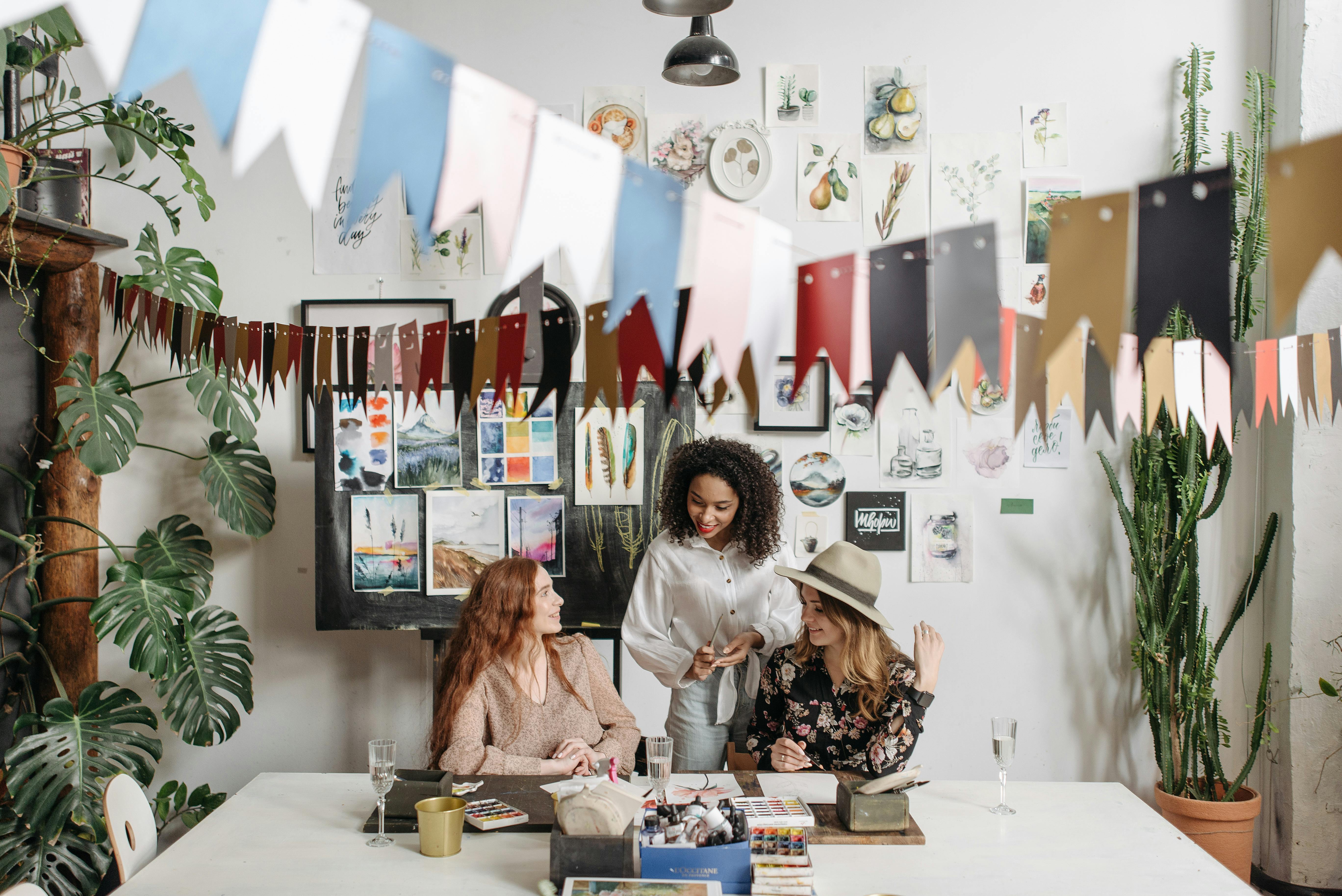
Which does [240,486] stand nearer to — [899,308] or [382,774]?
[382,774]

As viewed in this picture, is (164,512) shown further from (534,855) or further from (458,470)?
(534,855)

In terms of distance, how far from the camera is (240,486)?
2.84 meters

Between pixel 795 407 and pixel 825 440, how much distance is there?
145 millimetres

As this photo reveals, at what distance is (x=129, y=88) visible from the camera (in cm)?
73

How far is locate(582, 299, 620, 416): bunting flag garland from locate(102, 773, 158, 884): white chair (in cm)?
110

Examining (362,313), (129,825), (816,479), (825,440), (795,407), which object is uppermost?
(362,313)

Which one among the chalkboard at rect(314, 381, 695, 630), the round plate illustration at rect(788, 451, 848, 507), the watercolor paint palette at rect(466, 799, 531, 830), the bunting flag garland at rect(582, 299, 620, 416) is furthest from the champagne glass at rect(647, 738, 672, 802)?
the round plate illustration at rect(788, 451, 848, 507)

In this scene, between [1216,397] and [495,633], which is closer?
[1216,397]

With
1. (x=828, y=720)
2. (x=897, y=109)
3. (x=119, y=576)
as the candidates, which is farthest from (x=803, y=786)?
(x=897, y=109)

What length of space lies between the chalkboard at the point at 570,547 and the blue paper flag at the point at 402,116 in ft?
6.37

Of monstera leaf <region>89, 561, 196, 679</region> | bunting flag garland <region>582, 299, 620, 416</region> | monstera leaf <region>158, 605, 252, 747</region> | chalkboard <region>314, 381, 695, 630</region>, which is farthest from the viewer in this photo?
chalkboard <region>314, 381, 695, 630</region>

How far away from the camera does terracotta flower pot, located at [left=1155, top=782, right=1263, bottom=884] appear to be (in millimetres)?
2717

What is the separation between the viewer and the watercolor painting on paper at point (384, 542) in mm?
2865

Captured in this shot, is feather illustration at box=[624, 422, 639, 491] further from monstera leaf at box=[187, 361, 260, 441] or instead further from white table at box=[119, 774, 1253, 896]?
white table at box=[119, 774, 1253, 896]
